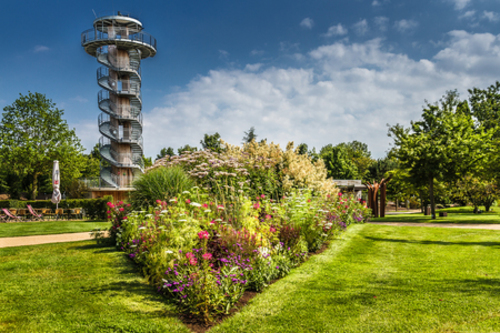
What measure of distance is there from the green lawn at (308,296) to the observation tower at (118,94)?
21768 mm

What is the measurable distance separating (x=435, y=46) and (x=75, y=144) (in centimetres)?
2776

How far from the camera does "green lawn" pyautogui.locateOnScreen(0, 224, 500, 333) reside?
343 cm

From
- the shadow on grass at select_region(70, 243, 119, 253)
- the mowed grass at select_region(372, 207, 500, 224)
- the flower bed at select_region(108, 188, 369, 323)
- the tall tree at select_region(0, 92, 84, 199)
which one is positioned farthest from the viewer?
→ the tall tree at select_region(0, 92, 84, 199)

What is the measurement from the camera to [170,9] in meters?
11.5

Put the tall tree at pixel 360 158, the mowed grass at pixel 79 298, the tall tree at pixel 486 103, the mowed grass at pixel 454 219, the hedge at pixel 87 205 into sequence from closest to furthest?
the mowed grass at pixel 79 298 → the mowed grass at pixel 454 219 → the hedge at pixel 87 205 → the tall tree at pixel 486 103 → the tall tree at pixel 360 158

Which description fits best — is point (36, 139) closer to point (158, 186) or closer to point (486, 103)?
point (158, 186)

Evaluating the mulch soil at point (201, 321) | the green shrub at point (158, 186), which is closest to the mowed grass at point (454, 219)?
the green shrub at point (158, 186)

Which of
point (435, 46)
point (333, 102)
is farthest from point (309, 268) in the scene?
point (435, 46)

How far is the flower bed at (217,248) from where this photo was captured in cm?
385

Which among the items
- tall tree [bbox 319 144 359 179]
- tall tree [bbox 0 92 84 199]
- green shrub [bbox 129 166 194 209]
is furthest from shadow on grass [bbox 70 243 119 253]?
tall tree [bbox 319 144 359 179]

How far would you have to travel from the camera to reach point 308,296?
14.1 ft

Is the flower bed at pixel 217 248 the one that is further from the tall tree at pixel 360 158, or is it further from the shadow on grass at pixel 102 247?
the tall tree at pixel 360 158

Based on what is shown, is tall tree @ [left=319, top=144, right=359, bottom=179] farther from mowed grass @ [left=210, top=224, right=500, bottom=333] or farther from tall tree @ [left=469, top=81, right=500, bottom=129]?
mowed grass @ [left=210, top=224, right=500, bottom=333]

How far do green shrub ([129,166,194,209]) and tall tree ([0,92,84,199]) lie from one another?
76.9ft
